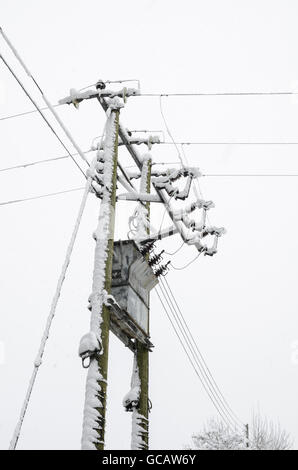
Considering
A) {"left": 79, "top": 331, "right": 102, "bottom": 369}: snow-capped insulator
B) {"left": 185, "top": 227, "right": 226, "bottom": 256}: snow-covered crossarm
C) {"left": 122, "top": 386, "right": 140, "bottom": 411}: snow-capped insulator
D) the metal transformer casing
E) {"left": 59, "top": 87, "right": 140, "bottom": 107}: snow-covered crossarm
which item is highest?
{"left": 59, "top": 87, "right": 140, "bottom": 107}: snow-covered crossarm

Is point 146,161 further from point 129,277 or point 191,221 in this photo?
point 129,277

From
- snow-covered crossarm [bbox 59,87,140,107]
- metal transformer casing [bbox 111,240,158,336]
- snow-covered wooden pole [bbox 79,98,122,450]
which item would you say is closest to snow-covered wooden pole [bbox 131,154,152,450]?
metal transformer casing [bbox 111,240,158,336]

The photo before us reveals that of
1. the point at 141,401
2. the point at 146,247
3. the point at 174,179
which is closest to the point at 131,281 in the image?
the point at 146,247

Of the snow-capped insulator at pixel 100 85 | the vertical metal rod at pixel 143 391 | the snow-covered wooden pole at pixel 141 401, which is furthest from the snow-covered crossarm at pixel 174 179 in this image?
the vertical metal rod at pixel 143 391

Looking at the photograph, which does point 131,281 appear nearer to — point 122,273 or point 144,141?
point 122,273

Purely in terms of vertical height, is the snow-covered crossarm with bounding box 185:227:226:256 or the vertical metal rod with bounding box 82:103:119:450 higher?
the snow-covered crossarm with bounding box 185:227:226:256

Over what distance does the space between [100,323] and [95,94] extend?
14.2 feet

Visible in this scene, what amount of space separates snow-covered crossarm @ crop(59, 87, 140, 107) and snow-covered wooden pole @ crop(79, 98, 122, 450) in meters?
0.81

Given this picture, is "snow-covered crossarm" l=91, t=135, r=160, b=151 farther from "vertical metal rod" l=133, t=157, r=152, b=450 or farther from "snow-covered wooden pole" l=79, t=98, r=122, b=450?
"vertical metal rod" l=133, t=157, r=152, b=450

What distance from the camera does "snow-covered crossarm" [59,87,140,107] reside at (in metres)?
7.93

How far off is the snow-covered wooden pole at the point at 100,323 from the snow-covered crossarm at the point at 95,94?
808mm

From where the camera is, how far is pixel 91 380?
220 inches

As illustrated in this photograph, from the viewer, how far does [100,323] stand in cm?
595
